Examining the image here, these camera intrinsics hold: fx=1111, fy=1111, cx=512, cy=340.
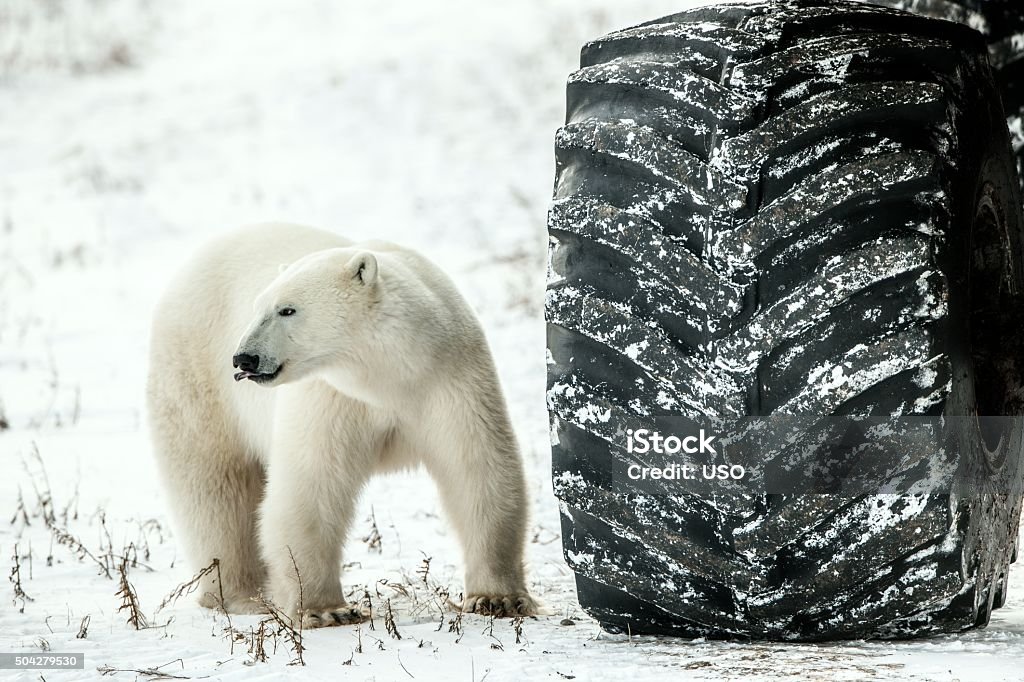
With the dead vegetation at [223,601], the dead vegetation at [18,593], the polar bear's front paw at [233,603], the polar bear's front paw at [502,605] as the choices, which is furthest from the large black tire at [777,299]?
the dead vegetation at [18,593]

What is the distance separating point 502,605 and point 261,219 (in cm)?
1014

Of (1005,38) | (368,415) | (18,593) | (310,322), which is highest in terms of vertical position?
(1005,38)

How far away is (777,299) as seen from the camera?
235cm

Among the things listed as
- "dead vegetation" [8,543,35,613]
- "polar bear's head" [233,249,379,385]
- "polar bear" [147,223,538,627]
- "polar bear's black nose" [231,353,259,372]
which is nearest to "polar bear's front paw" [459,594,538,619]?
"polar bear" [147,223,538,627]

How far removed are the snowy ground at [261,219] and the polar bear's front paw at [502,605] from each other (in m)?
0.09

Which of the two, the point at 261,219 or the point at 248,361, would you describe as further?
the point at 261,219

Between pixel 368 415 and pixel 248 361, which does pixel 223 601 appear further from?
pixel 248 361

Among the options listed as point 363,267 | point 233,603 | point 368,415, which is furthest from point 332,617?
point 363,267

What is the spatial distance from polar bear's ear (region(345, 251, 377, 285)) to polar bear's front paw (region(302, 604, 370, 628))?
1.11m

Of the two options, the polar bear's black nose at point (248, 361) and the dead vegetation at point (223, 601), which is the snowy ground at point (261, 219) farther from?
the polar bear's black nose at point (248, 361)

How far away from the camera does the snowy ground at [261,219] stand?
304 centimetres

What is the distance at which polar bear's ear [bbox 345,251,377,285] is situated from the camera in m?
3.75

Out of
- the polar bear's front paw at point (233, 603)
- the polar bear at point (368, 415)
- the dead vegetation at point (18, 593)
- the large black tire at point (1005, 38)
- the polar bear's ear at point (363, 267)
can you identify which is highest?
the large black tire at point (1005, 38)

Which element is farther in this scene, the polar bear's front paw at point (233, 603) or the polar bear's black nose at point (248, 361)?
the polar bear's front paw at point (233, 603)
